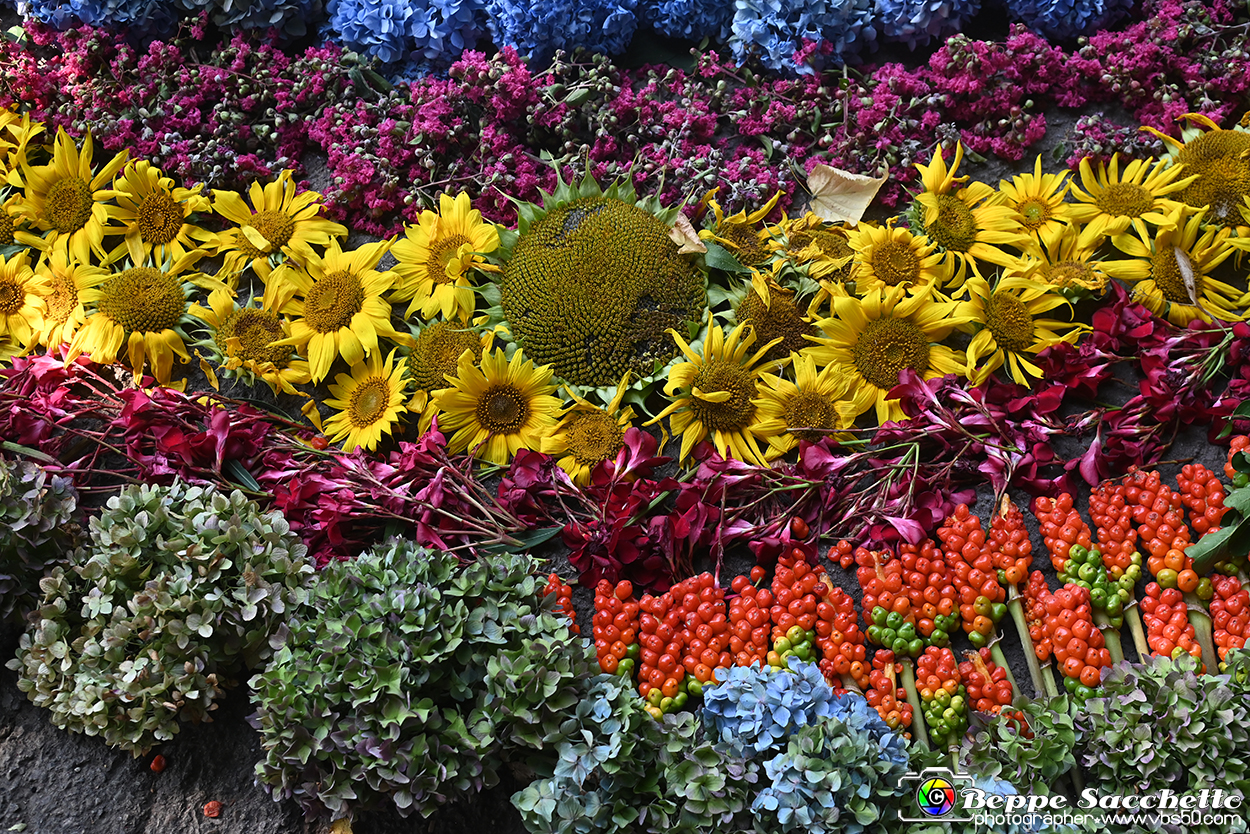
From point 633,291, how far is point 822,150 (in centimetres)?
81

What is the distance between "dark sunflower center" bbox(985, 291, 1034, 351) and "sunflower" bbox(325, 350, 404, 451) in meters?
1.42

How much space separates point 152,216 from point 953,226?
215 centimetres

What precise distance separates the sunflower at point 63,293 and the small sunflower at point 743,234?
5.33 ft

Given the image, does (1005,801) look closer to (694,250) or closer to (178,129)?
(694,250)

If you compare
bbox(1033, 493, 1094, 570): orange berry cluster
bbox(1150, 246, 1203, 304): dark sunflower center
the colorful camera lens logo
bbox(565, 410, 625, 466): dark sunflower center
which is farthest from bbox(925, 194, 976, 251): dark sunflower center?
the colorful camera lens logo

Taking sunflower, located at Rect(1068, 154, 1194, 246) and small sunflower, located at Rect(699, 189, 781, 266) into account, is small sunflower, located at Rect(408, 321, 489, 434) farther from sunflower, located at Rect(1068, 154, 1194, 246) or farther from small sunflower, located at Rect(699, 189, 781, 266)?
sunflower, located at Rect(1068, 154, 1194, 246)

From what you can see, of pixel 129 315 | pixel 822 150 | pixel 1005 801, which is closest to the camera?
pixel 1005 801

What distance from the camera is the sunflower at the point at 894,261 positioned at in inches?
88.4

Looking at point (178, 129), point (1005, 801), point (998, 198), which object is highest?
point (998, 198)

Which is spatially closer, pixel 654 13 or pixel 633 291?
pixel 633 291

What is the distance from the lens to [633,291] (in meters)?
2.21

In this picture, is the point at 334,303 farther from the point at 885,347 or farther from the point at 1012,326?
the point at 1012,326

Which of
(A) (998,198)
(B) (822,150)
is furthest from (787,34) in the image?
(A) (998,198)

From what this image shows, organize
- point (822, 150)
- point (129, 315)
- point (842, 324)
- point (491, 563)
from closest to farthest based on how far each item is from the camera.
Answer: point (491, 563) < point (842, 324) < point (129, 315) < point (822, 150)
